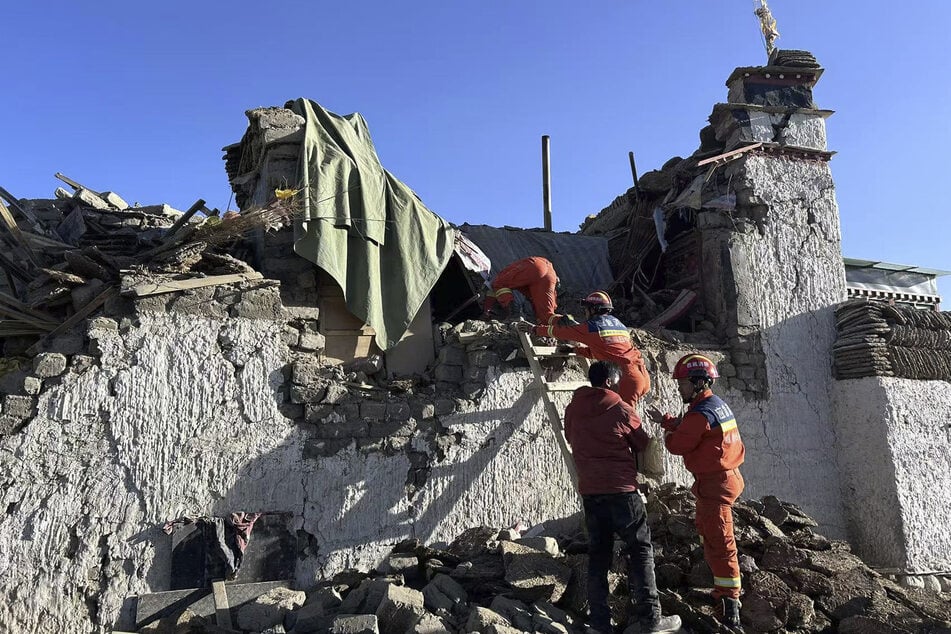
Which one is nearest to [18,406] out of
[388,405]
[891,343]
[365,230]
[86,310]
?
[86,310]

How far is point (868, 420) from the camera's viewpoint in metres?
7.78

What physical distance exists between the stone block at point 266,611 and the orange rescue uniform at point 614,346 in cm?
284

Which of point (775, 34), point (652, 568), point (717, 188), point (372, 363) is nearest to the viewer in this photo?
point (652, 568)

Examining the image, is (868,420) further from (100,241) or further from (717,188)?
(100,241)

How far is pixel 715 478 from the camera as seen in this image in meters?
4.96

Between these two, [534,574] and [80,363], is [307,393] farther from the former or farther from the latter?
[534,574]

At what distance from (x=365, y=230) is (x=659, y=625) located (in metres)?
3.96

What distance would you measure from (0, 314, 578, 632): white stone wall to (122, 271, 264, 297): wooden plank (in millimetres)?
214

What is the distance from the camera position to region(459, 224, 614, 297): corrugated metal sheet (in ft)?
30.0

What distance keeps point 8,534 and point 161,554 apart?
974mm

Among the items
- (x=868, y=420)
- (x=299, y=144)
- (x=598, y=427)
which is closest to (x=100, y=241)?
(x=299, y=144)

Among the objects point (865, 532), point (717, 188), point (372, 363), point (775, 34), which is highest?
point (775, 34)

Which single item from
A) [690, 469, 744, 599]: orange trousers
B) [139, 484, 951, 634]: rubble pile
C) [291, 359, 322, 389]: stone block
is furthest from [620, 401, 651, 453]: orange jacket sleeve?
[291, 359, 322, 389]: stone block

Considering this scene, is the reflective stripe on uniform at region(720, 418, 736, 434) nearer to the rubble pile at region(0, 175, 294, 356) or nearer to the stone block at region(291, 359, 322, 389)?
the stone block at region(291, 359, 322, 389)
